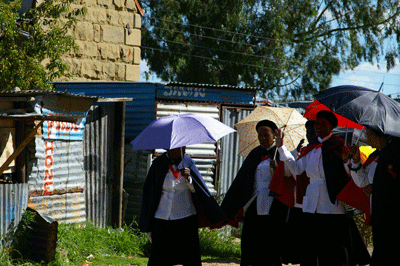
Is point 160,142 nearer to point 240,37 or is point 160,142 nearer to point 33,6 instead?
point 33,6

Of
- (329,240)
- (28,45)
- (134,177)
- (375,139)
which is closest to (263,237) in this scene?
(329,240)

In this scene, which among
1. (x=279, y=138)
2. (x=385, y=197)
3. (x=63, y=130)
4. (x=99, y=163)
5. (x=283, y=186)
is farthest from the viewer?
(x=99, y=163)

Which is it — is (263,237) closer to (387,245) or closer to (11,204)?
(387,245)

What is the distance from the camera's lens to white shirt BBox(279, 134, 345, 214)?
5.34 m

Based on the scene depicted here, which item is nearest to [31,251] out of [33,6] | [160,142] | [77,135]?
[77,135]

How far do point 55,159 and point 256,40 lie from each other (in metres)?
17.5

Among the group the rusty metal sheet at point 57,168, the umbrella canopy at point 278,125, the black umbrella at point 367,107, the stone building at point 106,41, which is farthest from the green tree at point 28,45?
the black umbrella at point 367,107

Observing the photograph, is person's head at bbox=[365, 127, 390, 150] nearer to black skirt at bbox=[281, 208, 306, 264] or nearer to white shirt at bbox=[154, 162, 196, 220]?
black skirt at bbox=[281, 208, 306, 264]

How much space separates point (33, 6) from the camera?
1077cm

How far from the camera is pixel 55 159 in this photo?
782 cm

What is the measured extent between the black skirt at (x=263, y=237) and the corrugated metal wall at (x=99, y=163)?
3.29 m

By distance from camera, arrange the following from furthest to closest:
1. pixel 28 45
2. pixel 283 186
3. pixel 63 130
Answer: pixel 28 45 → pixel 63 130 → pixel 283 186

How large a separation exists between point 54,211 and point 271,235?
3534mm

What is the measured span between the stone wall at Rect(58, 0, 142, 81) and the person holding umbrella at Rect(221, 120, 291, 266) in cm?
644
